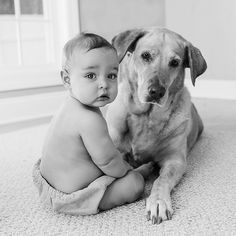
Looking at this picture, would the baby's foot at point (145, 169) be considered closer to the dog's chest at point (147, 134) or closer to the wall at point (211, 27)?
the dog's chest at point (147, 134)

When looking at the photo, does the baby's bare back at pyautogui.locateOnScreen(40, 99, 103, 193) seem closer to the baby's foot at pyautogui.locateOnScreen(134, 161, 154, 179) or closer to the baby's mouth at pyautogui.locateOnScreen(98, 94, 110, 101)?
the baby's mouth at pyautogui.locateOnScreen(98, 94, 110, 101)

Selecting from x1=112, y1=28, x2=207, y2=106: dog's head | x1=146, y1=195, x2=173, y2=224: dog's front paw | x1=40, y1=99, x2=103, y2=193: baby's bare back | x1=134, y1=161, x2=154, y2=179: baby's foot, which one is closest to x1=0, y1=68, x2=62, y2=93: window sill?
x1=112, y1=28, x2=207, y2=106: dog's head

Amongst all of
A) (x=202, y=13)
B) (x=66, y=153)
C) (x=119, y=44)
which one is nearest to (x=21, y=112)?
(x=119, y=44)

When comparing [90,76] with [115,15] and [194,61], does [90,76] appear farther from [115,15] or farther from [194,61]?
[115,15]

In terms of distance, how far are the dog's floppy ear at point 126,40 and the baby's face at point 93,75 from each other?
0.38m

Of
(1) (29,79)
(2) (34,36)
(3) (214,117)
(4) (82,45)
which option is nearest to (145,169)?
(4) (82,45)

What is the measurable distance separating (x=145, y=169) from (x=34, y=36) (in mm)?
1972

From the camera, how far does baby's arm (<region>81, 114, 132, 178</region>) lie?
111 cm

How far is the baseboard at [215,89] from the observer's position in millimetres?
3801

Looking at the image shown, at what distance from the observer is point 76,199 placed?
1.13 meters

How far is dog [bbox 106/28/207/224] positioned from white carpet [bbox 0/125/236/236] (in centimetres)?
12

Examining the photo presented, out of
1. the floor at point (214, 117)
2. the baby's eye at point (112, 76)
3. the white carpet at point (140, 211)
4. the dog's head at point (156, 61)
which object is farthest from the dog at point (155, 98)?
the floor at point (214, 117)

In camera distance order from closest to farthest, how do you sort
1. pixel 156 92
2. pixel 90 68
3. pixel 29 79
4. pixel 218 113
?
pixel 90 68
pixel 156 92
pixel 29 79
pixel 218 113

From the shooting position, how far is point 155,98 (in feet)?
4.61
